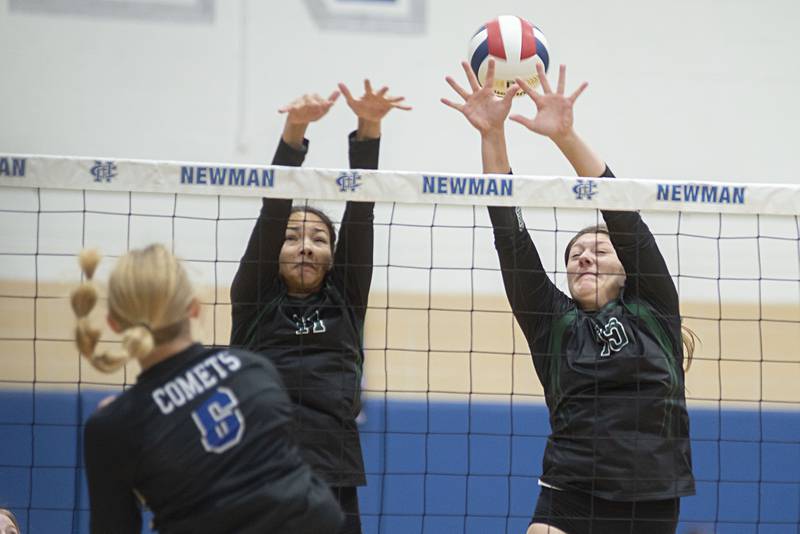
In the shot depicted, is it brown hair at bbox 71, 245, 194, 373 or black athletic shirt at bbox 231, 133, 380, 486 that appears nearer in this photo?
brown hair at bbox 71, 245, 194, 373

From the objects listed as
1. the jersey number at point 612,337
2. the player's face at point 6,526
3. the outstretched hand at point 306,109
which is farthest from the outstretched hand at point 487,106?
the player's face at point 6,526

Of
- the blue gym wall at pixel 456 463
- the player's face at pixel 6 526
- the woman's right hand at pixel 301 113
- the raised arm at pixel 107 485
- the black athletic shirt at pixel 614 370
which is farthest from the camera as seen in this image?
the blue gym wall at pixel 456 463

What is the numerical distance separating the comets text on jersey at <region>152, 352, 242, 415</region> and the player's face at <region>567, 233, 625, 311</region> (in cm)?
144

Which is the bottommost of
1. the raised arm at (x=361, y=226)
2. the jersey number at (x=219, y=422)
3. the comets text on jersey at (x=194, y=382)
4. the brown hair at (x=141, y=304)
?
the jersey number at (x=219, y=422)

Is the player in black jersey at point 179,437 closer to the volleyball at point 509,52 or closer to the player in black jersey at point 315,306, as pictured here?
the player in black jersey at point 315,306

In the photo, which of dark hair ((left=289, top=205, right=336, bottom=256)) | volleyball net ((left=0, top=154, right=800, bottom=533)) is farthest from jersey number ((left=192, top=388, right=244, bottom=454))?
volleyball net ((left=0, top=154, right=800, bottom=533))

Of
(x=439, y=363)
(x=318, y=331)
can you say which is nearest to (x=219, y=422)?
(x=318, y=331)

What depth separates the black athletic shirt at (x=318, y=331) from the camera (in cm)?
295

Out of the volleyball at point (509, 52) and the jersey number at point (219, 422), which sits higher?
the volleyball at point (509, 52)

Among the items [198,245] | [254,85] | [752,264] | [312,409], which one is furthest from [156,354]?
[752,264]

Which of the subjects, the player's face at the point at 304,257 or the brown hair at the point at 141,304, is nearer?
the brown hair at the point at 141,304

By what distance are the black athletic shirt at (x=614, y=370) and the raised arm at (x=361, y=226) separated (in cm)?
41

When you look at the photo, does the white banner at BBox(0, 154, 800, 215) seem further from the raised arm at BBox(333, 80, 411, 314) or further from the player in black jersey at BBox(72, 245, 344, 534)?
the player in black jersey at BBox(72, 245, 344, 534)

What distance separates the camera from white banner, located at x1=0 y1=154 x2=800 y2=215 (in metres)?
3.05
